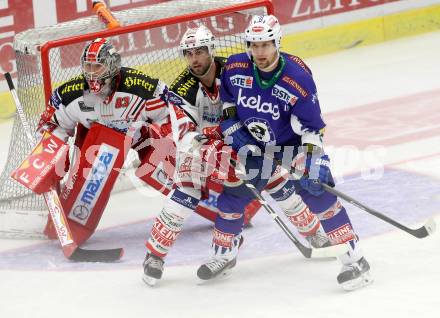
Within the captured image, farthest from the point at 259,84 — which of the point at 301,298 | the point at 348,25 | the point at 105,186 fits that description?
the point at 348,25

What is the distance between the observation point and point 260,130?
4.56 m

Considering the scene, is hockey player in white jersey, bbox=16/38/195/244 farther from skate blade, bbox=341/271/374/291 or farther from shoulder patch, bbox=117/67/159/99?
skate blade, bbox=341/271/374/291

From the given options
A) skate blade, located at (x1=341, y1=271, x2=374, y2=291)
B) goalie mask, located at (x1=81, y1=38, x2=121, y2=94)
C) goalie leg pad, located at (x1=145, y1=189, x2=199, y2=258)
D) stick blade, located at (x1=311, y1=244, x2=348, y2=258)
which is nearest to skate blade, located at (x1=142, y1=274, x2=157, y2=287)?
goalie leg pad, located at (x1=145, y1=189, x2=199, y2=258)

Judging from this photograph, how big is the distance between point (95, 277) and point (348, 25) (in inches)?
191

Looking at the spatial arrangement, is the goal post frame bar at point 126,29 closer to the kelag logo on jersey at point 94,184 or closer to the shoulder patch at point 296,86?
the kelag logo on jersey at point 94,184

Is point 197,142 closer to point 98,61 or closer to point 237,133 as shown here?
point 237,133

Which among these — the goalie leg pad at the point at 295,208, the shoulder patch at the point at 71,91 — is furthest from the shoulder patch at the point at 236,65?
the shoulder patch at the point at 71,91

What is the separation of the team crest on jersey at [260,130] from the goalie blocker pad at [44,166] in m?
1.08

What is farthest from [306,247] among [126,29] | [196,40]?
[126,29]

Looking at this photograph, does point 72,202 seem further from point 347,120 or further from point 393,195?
point 347,120

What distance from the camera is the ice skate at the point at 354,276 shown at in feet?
14.5

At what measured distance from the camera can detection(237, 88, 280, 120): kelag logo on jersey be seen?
4.47 meters

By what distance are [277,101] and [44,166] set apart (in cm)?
129

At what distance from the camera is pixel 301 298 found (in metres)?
4.39
